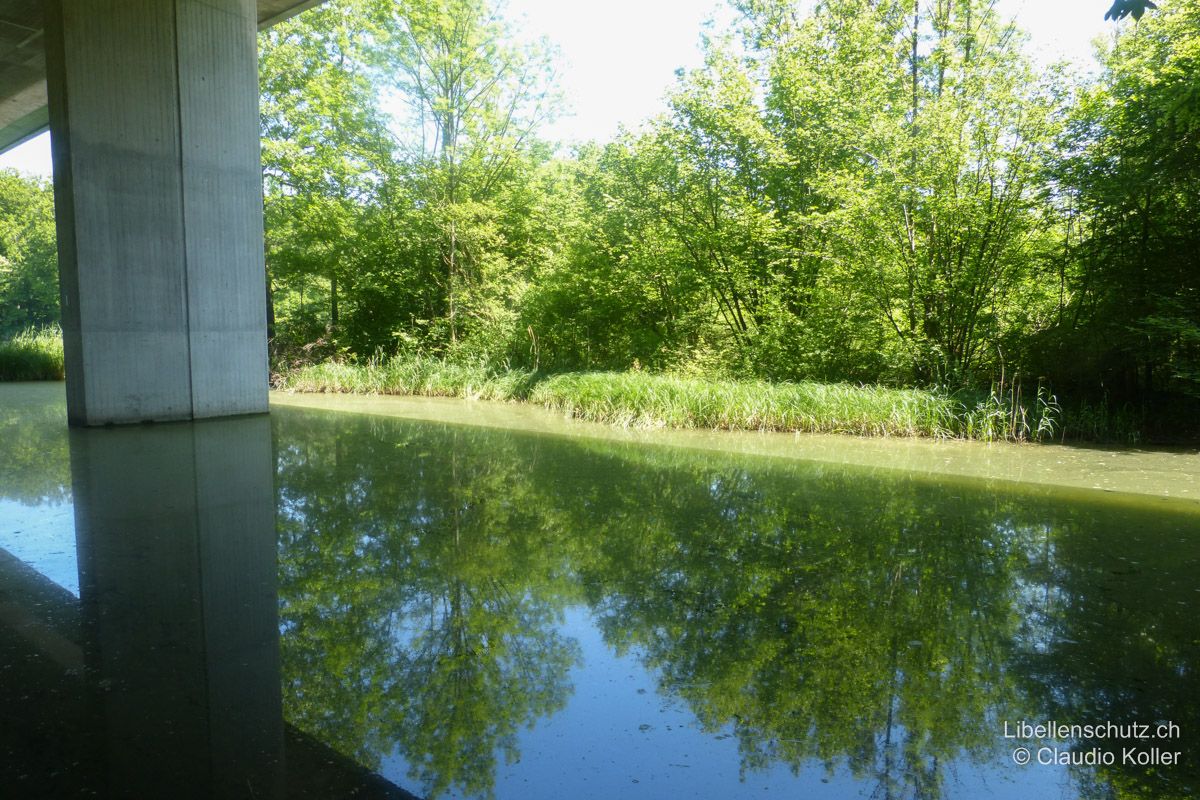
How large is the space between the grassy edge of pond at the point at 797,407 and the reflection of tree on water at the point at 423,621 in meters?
5.17

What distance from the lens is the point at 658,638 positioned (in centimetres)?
308

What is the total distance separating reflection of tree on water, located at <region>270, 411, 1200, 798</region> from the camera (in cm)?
232

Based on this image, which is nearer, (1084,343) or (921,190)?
(1084,343)

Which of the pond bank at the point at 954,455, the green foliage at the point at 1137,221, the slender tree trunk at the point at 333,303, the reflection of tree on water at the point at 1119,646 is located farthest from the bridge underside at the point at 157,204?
the green foliage at the point at 1137,221

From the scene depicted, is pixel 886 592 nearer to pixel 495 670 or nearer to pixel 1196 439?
pixel 495 670

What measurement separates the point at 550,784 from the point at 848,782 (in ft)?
2.64

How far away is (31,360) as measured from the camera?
16812mm

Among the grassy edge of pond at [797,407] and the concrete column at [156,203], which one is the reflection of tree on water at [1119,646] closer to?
the grassy edge of pond at [797,407]

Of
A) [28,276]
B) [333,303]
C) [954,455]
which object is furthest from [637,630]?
[28,276]

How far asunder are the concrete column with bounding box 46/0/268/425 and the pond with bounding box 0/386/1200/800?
10.2ft

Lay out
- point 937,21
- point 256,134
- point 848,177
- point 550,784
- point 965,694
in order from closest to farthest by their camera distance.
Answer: point 550,784, point 965,694, point 256,134, point 848,177, point 937,21

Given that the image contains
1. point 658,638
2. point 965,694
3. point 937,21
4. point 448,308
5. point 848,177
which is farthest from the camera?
point 448,308

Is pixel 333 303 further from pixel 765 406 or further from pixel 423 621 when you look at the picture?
pixel 423 621

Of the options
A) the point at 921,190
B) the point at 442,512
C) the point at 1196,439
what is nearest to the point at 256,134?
the point at 442,512
